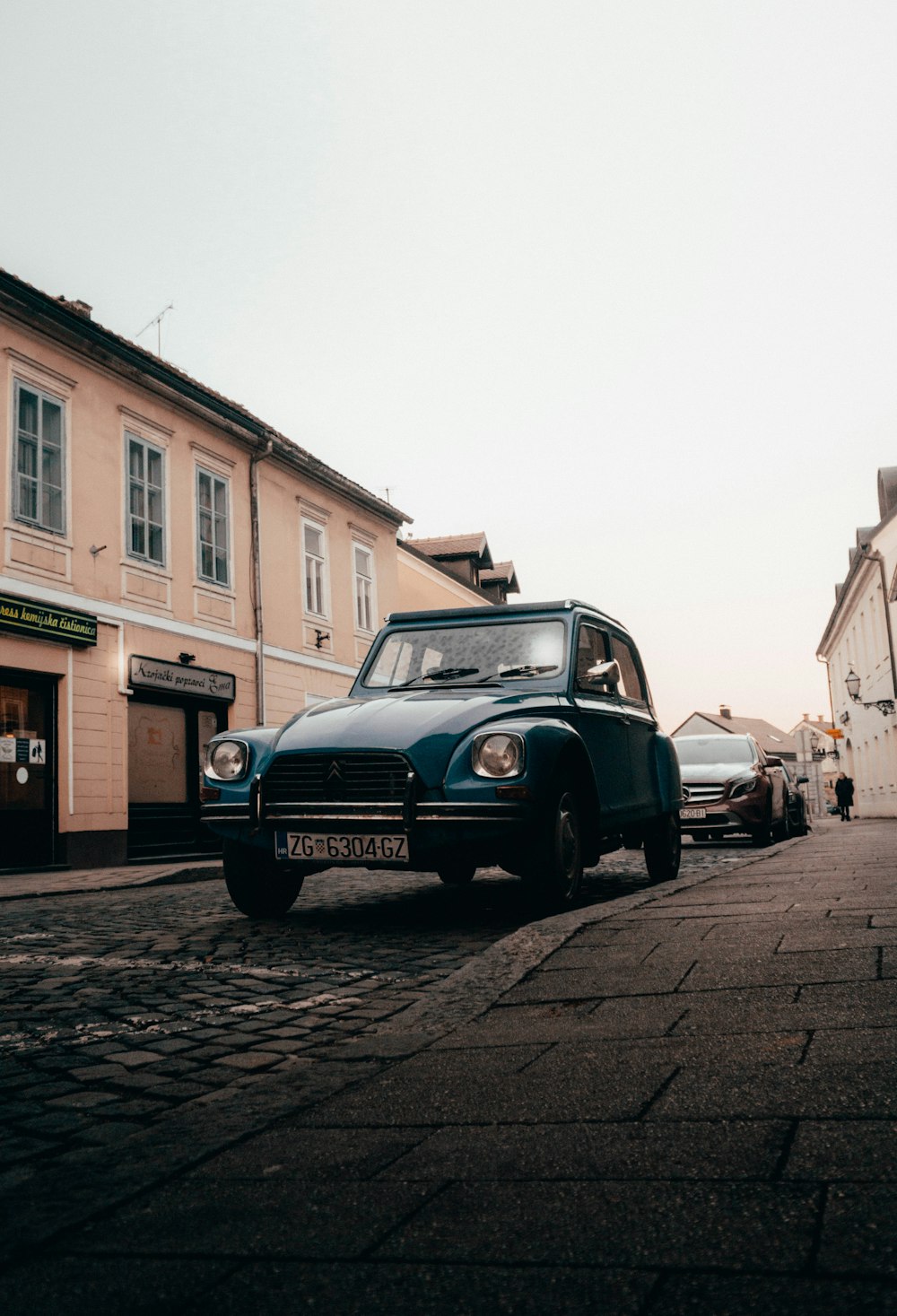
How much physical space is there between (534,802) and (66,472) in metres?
11.7

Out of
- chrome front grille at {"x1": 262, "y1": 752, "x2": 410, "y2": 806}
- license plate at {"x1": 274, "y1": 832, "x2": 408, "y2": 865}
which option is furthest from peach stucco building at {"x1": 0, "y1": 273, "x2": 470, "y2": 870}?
license plate at {"x1": 274, "y1": 832, "x2": 408, "y2": 865}

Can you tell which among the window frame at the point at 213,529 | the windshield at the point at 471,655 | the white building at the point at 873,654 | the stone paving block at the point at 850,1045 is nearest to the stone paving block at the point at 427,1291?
the stone paving block at the point at 850,1045

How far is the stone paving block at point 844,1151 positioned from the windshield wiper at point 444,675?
5.28 metres

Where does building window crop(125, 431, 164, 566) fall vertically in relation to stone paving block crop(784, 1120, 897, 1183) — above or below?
above

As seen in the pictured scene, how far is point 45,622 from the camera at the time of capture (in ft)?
49.8

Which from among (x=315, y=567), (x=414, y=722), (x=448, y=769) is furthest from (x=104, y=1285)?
(x=315, y=567)

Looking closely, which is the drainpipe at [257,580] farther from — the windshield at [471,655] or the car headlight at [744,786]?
the windshield at [471,655]

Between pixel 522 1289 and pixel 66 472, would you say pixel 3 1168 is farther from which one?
pixel 66 472

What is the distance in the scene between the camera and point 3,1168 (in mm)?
2766

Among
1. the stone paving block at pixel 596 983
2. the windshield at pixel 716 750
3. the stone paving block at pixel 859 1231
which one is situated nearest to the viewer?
the stone paving block at pixel 859 1231

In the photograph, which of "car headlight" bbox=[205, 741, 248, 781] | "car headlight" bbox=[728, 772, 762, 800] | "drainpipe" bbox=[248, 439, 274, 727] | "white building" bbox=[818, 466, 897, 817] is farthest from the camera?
"white building" bbox=[818, 466, 897, 817]

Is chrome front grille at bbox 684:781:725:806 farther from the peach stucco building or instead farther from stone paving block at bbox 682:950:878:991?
stone paving block at bbox 682:950:878:991

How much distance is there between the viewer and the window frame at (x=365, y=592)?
25.2 m

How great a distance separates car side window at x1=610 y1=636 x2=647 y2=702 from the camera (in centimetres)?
903
